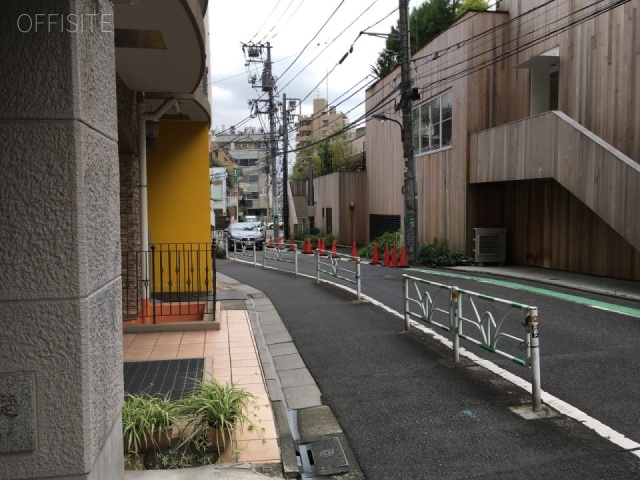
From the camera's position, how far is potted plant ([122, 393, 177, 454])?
4.26 m

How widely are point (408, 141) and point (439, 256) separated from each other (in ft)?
14.1

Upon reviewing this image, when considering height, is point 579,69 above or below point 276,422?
above

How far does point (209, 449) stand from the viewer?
4.40 metres

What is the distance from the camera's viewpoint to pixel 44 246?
295cm

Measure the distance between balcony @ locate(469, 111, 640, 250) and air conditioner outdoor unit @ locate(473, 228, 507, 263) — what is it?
5.95 feet

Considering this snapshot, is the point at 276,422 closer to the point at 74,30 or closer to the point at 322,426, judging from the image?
the point at 322,426

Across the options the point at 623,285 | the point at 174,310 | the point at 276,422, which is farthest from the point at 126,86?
the point at 623,285

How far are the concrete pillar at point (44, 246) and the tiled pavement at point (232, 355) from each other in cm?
168

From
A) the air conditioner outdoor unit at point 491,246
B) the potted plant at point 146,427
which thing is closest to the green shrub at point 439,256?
the air conditioner outdoor unit at point 491,246

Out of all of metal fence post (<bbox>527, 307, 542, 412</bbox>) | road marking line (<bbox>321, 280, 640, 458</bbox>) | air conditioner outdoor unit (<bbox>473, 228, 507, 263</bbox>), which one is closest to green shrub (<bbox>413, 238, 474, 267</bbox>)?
air conditioner outdoor unit (<bbox>473, 228, 507, 263</bbox>)

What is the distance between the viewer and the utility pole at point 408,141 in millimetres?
19750

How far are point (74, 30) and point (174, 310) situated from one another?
23.6ft

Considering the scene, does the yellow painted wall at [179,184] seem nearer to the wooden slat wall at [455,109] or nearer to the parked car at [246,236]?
the wooden slat wall at [455,109]

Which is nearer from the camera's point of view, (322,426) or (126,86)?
(322,426)
